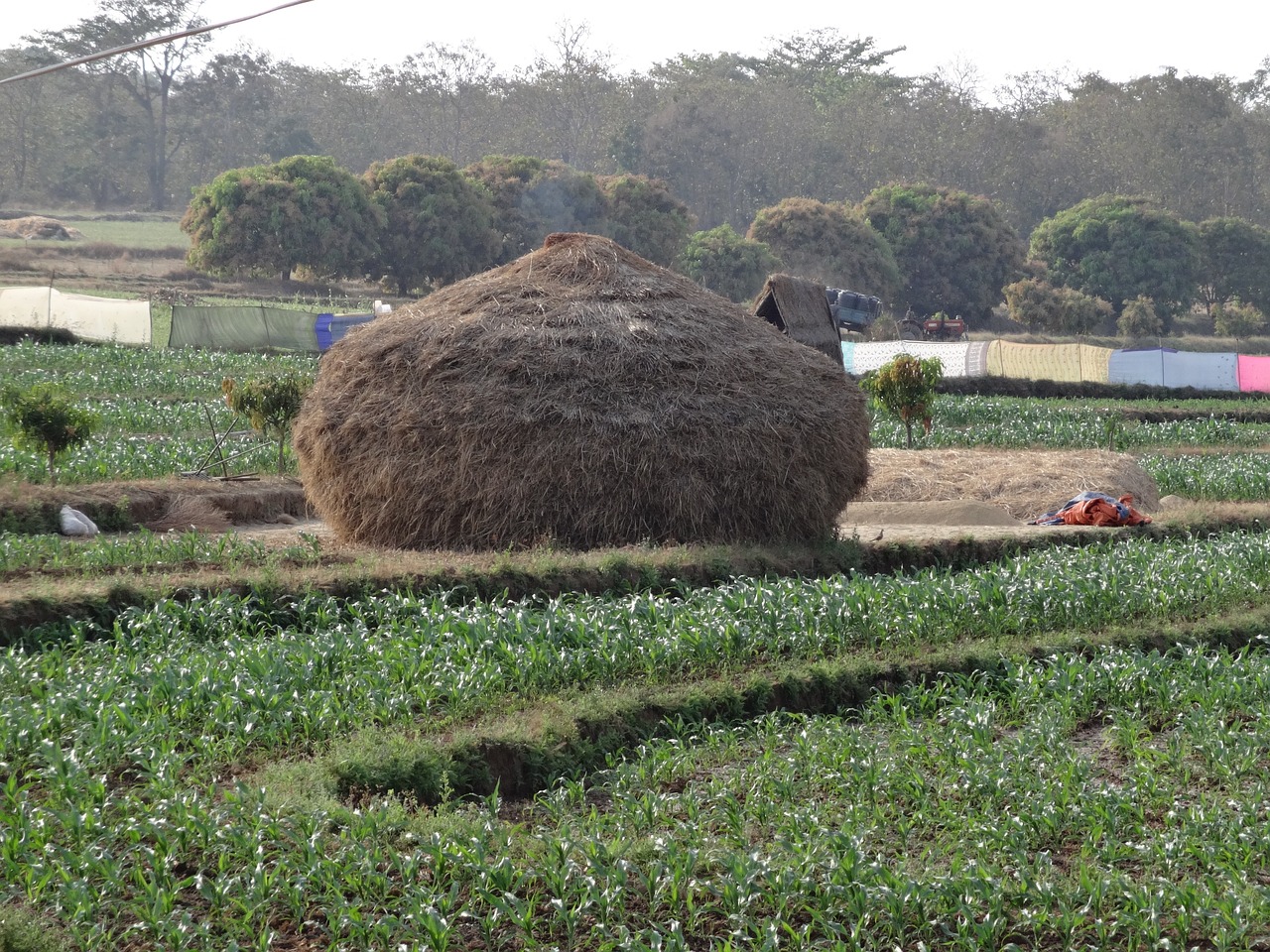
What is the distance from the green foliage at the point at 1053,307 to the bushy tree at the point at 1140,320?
3.17 ft

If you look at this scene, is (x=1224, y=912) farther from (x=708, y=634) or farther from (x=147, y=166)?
(x=147, y=166)

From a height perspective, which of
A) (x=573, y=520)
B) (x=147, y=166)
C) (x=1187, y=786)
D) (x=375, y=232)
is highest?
(x=147, y=166)

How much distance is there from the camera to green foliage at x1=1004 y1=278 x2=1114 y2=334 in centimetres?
5138

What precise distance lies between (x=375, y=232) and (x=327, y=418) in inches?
1403

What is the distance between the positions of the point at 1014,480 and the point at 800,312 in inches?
322

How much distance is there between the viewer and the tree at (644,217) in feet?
162

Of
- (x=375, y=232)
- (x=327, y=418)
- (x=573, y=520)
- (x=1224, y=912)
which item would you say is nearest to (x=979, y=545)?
(x=573, y=520)

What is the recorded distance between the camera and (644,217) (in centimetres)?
4941

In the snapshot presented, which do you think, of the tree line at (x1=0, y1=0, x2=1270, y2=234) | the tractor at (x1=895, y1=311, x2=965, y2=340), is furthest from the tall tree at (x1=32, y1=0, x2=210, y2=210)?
the tractor at (x1=895, y1=311, x2=965, y2=340)

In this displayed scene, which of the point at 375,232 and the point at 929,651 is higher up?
the point at 375,232

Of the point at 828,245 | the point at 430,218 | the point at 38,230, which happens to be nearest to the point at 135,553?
the point at 430,218

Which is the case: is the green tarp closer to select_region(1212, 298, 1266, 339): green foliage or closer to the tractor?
the tractor

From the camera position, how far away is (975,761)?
5.84m

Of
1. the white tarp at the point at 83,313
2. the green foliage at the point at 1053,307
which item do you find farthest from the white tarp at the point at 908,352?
the green foliage at the point at 1053,307
